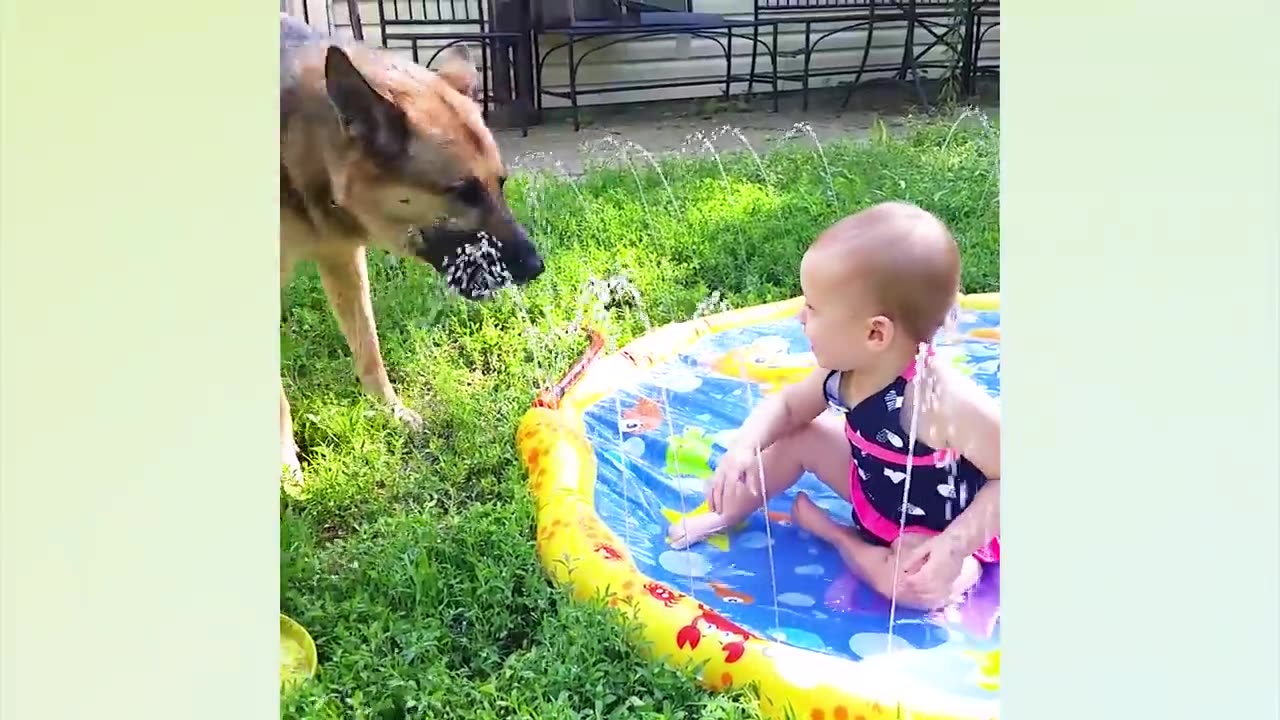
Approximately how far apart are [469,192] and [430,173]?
0.06 m

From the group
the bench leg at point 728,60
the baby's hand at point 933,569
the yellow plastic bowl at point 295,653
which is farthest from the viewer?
the bench leg at point 728,60

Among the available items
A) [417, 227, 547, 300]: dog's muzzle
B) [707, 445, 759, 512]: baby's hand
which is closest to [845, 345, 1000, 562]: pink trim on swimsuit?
[707, 445, 759, 512]: baby's hand

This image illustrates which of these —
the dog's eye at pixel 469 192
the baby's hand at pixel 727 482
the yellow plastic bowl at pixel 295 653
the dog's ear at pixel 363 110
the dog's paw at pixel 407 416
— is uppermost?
the dog's ear at pixel 363 110

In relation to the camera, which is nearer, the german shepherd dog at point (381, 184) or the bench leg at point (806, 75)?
the german shepherd dog at point (381, 184)

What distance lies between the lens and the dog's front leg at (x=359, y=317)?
1.50m

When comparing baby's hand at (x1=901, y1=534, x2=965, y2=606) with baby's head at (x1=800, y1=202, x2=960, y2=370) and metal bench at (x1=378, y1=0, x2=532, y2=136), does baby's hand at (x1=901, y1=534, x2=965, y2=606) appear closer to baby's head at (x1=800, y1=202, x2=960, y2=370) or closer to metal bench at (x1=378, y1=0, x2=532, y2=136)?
baby's head at (x1=800, y1=202, x2=960, y2=370)

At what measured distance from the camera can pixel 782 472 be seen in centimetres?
159

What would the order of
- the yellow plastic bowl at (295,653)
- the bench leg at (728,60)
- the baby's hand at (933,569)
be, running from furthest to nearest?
the bench leg at (728,60)
the baby's hand at (933,569)
the yellow plastic bowl at (295,653)

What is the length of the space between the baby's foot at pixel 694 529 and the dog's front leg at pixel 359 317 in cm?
40

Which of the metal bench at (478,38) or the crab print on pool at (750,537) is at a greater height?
the metal bench at (478,38)

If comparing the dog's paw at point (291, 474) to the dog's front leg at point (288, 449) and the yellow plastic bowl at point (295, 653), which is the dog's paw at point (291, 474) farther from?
the yellow plastic bowl at point (295, 653)

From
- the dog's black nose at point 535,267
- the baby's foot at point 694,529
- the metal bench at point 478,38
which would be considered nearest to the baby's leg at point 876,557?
the baby's foot at point 694,529
